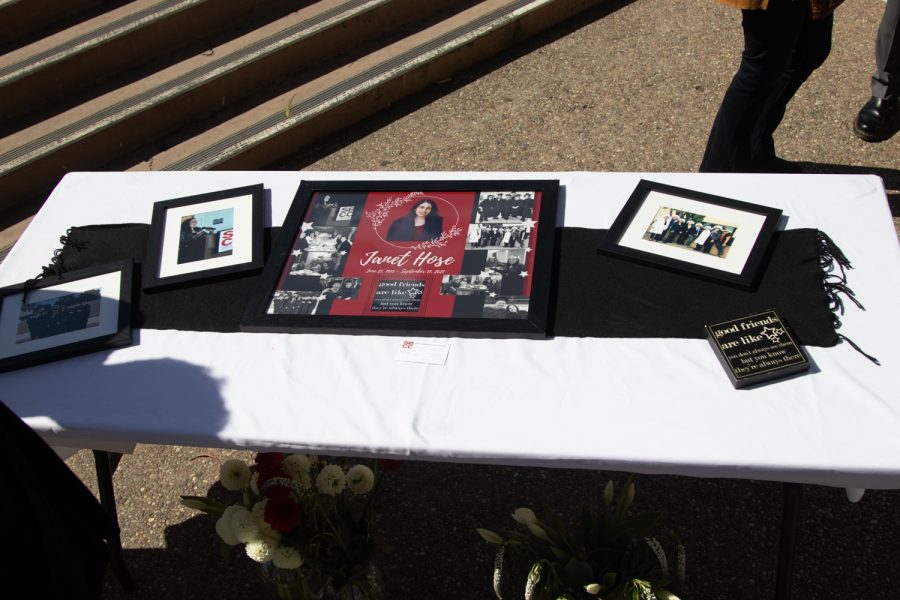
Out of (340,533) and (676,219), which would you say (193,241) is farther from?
(676,219)

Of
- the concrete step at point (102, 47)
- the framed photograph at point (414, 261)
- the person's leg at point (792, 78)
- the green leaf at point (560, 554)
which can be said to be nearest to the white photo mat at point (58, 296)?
the framed photograph at point (414, 261)

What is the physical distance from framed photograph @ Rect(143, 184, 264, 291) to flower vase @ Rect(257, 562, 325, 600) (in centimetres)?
72

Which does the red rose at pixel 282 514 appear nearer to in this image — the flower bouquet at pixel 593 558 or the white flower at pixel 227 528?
the white flower at pixel 227 528

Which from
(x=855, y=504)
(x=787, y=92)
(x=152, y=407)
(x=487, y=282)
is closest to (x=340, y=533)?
(x=152, y=407)

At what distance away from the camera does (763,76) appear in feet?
9.54

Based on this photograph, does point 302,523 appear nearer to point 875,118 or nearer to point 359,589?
point 359,589

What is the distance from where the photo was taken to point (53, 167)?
3725 mm

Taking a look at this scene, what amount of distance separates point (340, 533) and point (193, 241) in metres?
0.85

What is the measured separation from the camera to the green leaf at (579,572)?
1863 mm

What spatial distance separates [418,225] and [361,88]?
220 centimetres

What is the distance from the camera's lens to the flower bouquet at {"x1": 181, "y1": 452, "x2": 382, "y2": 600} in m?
1.83

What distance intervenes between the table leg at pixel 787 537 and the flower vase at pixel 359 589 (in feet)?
3.20

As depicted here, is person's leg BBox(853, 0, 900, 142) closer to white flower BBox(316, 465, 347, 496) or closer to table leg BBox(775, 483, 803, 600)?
table leg BBox(775, 483, 803, 600)

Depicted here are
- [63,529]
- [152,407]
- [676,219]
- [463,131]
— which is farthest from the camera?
[463,131]
